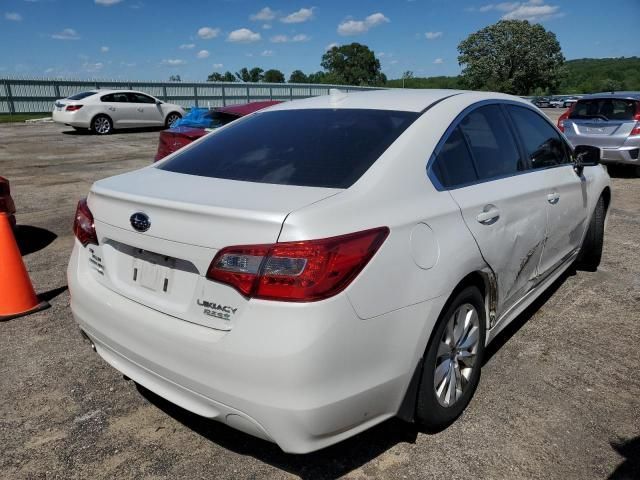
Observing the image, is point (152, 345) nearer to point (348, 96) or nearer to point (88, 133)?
point (348, 96)

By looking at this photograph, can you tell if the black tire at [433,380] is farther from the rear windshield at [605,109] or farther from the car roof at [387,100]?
the rear windshield at [605,109]

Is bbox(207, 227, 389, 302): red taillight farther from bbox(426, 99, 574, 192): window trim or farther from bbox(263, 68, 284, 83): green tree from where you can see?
bbox(263, 68, 284, 83): green tree

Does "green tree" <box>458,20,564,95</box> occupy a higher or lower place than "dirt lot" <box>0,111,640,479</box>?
higher

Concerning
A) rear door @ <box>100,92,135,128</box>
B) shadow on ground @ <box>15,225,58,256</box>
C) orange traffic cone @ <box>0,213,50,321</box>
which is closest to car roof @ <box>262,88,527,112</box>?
orange traffic cone @ <box>0,213,50,321</box>

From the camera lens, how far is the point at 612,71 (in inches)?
4333

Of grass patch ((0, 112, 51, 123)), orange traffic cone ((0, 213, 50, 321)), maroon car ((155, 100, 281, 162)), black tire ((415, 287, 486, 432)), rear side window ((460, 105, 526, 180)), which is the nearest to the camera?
black tire ((415, 287, 486, 432))

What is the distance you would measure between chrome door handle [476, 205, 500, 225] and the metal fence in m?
22.8

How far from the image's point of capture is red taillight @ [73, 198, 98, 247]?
2.52 meters

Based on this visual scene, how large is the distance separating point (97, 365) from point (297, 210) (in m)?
2.04

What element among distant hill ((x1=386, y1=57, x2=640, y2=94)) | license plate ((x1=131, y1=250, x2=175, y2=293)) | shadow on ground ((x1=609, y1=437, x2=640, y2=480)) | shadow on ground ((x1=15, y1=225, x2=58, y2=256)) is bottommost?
shadow on ground ((x1=609, y1=437, x2=640, y2=480))

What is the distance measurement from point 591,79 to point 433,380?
12061cm

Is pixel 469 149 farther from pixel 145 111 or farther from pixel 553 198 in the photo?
pixel 145 111

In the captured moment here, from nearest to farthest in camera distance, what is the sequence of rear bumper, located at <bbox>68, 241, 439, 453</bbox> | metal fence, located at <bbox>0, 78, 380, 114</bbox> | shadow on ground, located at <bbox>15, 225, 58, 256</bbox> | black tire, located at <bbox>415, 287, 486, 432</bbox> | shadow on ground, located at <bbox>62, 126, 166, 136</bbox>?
rear bumper, located at <bbox>68, 241, 439, 453</bbox> → black tire, located at <bbox>415, 287, 486, 432</bbox> → shadow on ground, located at <bbox>15, 225, 58, 256</bbox> → shadow on ground, located at <bbox>62, 126, 166, 136</bbox> → metal fence, located at <bbox>0, 78, 380, 114</bbox>

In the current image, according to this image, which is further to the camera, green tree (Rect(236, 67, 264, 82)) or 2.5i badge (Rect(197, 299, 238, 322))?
green tree (Rect(236, 67, 264, 82))
